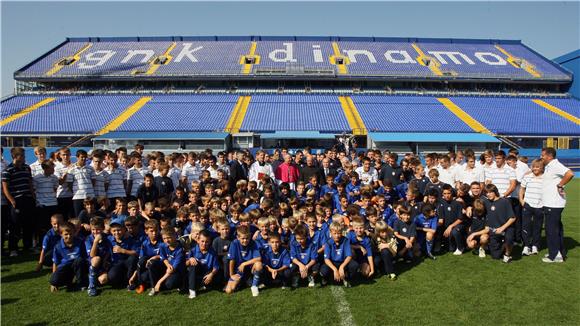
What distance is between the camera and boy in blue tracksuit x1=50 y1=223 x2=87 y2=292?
530cm

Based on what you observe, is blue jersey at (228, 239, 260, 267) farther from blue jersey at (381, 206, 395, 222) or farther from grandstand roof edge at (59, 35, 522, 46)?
grandstand roof edge at (59, 35, 522, 46)

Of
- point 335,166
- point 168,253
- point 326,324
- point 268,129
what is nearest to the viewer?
point 326,324

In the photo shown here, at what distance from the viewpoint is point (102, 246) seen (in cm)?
550

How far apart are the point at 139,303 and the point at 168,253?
73 centimetres

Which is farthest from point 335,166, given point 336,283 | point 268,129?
point 268,129

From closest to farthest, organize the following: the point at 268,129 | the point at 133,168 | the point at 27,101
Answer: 1. the point at 133,168
2. the point at 268,129
3. the point at 27,101

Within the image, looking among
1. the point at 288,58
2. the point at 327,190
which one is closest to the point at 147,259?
the point at 327,190

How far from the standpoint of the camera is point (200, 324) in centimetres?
436

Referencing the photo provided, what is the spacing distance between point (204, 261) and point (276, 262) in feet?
3.33

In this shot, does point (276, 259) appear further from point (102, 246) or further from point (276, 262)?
point (102, 246)

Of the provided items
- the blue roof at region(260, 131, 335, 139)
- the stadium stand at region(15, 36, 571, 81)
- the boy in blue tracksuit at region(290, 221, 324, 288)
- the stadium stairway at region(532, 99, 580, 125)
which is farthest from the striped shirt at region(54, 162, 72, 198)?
the stadium stairway at region(532, 99, 580, 125)

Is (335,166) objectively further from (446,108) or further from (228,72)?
(228,72)

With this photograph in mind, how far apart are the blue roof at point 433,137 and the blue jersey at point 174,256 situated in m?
20.9

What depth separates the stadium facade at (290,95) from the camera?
26.6m
